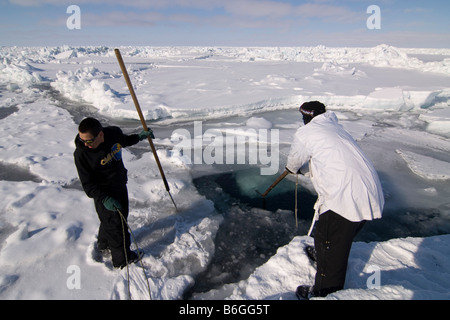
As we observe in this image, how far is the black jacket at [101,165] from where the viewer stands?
5.96 feet

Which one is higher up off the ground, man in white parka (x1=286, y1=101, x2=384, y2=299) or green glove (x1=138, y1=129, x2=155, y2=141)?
green glove (x1=138, y1=129, x2=155, y2=141)

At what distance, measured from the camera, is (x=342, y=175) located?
146cm

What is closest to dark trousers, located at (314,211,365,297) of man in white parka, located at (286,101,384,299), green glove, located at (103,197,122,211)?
man in white parka, located at (286,101,384,299)

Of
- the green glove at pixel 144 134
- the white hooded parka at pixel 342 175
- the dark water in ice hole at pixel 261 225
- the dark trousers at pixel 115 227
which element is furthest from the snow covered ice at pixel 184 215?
the green glove at pixel 144 134

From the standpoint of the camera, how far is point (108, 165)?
1.96 metres

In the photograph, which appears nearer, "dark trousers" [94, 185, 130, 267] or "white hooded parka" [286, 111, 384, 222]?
"white hooded parka" [286, 111, 384, 222]

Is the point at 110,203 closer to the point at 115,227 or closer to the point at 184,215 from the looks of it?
the point at 115,227

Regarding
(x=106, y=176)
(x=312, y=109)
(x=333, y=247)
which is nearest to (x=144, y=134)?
(x=106, y=176)

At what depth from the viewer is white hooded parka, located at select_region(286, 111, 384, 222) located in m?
1.45

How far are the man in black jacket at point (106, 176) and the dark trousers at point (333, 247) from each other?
5.17 ft

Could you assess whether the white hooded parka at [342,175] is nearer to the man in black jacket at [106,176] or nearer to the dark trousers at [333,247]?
the dark trousers at [333,247]

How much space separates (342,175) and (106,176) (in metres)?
1.82

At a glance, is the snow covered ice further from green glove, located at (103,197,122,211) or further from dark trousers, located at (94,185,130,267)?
green glove, located at (103,197,122,211)
